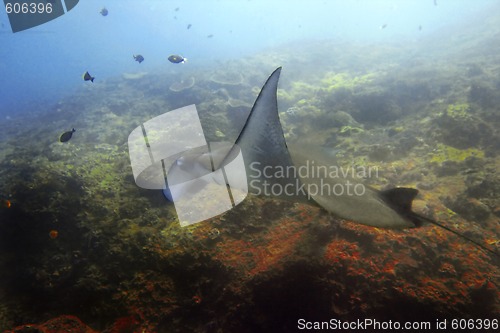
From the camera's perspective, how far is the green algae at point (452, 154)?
6333 millimetres

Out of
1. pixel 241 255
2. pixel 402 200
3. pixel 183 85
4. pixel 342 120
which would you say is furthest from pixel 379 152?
pixel 183 85

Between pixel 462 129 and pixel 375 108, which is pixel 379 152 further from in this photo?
pixel 375 108

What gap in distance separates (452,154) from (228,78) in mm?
13303

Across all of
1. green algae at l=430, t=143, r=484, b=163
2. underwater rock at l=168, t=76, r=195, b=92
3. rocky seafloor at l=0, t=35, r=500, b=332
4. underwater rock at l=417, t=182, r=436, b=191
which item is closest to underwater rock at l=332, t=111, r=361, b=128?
rocky seafloor at l=0, t=35, r=500, b=332

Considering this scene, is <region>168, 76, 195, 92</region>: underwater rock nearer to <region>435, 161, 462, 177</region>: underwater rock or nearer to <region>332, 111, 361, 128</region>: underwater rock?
<region>332, 111, 361, 128</region>: underwater rock

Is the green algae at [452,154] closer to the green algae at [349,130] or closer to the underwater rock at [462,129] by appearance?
the underwater rock at [462,129]

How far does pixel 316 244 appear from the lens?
11.1 ft

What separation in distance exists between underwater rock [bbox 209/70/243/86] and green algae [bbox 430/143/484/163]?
11.7 metres

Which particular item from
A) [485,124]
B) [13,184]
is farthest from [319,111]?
[13,184]

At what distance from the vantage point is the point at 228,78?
16.7 m

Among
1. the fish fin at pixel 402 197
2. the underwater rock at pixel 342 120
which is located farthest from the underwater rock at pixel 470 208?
the underwater rock at pixel 342 120

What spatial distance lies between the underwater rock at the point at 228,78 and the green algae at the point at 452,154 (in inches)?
462

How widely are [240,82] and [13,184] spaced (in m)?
13.2

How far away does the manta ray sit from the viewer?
2.08 m
